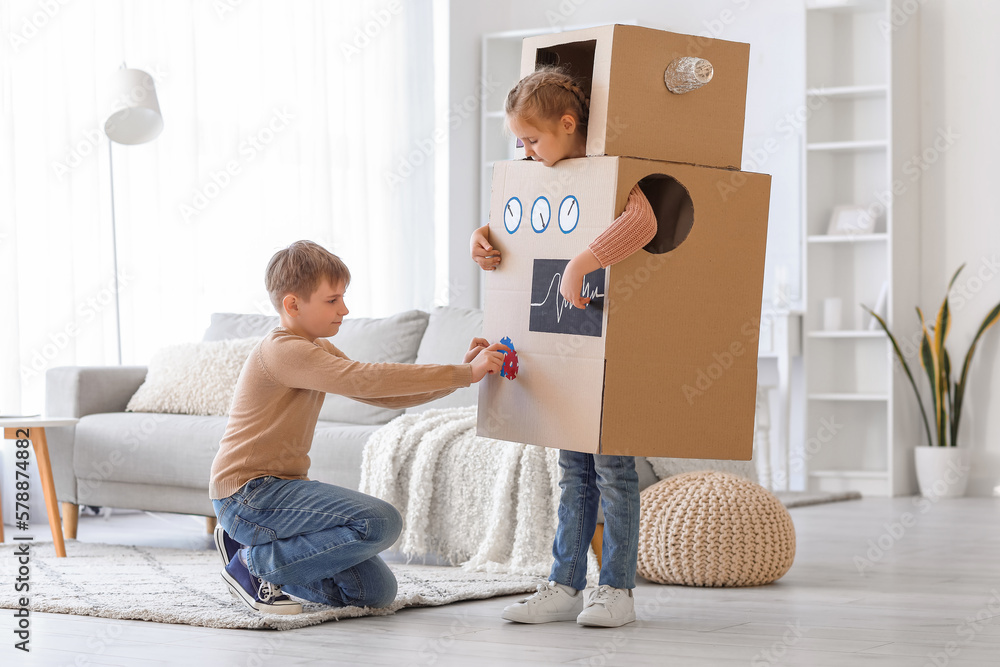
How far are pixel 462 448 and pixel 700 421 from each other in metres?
0.91

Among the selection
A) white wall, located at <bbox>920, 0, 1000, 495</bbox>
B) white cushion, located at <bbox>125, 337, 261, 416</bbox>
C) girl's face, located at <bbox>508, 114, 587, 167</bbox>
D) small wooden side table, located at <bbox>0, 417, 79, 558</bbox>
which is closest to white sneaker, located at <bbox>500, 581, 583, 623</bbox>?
girl's face, located at <bbox>508, 114, 587, 167</bbox>

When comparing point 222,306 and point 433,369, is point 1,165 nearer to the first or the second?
point 222,306

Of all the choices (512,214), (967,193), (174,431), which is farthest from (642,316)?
(967,193)

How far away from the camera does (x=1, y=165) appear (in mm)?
3672

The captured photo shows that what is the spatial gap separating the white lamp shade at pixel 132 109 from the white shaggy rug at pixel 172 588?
4.73 ft

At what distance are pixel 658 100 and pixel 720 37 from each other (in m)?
3.44

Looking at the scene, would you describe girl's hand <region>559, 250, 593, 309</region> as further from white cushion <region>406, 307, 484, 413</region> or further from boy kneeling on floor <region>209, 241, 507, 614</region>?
white cushion <region>406, 307, 484, 413</region>

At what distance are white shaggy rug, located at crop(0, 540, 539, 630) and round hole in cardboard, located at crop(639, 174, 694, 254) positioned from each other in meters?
0.79

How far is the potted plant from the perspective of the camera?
14.6ft

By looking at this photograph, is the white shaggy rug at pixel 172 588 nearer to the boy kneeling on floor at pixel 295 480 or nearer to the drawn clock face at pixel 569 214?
the boy kneeling on floor at pixel 295 480

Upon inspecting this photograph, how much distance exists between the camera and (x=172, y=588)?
2311 millimetres

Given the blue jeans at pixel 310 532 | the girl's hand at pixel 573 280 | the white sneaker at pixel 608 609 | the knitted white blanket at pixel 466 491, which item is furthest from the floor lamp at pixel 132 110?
the white sneaker at pixel 608 609

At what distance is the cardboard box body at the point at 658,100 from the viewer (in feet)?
5.99

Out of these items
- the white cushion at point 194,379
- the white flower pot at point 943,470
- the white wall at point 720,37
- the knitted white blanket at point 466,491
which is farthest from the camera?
the white wall at point 720,37
